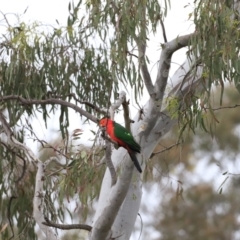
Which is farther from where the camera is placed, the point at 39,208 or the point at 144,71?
the point at 144,71

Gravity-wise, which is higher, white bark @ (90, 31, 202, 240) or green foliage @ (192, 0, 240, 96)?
green foliage @ (192, 0, 240, 96)

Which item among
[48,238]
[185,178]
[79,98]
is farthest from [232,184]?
[48,238]

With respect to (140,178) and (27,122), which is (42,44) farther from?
(140,178)

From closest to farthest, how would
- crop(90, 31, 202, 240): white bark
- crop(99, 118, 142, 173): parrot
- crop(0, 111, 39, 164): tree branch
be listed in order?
crop(99, 118, 142, 173): parrot
crop(90, 31, 202, 240): white bark
crop(0, 111, 39, 164): tree branch

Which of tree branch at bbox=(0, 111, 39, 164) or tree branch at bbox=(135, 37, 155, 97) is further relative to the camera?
tree branch at bbox=(0, 111, 39, 164)

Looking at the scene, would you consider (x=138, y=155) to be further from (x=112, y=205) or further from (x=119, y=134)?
(x=119, y=134)

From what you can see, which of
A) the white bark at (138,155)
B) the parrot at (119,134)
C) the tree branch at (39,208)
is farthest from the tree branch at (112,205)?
the tree branch at (39,208)

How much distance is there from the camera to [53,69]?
591 centimetres

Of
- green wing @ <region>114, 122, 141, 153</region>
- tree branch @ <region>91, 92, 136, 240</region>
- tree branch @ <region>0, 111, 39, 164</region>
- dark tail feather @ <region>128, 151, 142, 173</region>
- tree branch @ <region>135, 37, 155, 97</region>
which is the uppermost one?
tree branch @ <region>135, 37, 155, 97</region>

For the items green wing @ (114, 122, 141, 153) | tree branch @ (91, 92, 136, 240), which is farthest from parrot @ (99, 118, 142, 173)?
tree branch @ (91, 92, 136, 240)

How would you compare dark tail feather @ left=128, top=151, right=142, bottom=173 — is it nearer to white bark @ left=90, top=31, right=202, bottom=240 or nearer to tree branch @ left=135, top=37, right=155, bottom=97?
white bark @ left=90, top=31, right=202, bottom=240

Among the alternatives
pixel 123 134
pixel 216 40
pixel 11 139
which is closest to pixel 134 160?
pixel 123 134

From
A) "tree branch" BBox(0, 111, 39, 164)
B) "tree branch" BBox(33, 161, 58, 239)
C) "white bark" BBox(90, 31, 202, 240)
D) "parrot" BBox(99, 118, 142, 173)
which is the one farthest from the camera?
"tree branch" BBox(0, 111, 39, 164)

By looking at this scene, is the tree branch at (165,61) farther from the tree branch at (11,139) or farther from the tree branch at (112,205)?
the tree branch at (11,139)
